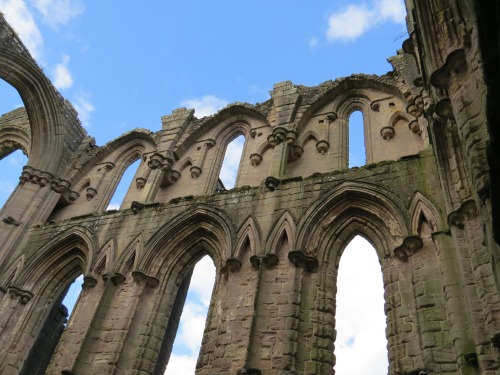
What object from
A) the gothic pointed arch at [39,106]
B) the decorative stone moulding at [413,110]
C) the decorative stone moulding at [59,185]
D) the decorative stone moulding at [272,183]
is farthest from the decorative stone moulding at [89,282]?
the decorative stone moulding at [413,110]

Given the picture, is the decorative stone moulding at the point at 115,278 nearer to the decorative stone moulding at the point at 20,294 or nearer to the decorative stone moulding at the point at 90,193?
the decorative stone moulding at the point at 20,294

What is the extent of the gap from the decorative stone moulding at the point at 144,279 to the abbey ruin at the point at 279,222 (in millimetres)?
25

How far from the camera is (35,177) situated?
12.7 meters

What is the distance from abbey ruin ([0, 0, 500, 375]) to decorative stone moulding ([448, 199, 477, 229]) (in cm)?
2

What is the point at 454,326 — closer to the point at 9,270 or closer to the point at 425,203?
the point at 425,203

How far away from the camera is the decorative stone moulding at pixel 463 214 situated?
653 cm

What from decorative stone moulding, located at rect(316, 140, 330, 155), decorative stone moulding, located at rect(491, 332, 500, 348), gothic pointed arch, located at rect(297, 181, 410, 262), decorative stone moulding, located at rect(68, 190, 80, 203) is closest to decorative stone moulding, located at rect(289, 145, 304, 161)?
decorative stone moulding, located at rect(316, 140, 330, 155)

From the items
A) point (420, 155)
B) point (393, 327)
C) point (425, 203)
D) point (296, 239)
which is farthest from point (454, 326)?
point (420, 155)

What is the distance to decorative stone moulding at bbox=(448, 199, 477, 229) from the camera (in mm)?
6530

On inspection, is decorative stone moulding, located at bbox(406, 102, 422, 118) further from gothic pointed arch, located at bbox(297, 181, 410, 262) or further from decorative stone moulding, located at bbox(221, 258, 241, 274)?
decorative stone moulding, located at bbox(221, 258, 241, 274)

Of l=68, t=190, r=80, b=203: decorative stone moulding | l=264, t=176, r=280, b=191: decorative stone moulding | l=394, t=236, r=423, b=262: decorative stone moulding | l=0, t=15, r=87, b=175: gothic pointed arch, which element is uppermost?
l=0, t=15, r=87, b=175: gothic pointed arch

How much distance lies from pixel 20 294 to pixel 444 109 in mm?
8401

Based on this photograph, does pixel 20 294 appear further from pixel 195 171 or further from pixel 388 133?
pixel 388 133

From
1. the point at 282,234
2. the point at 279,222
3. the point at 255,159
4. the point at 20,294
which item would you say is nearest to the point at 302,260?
the point at 282,234
